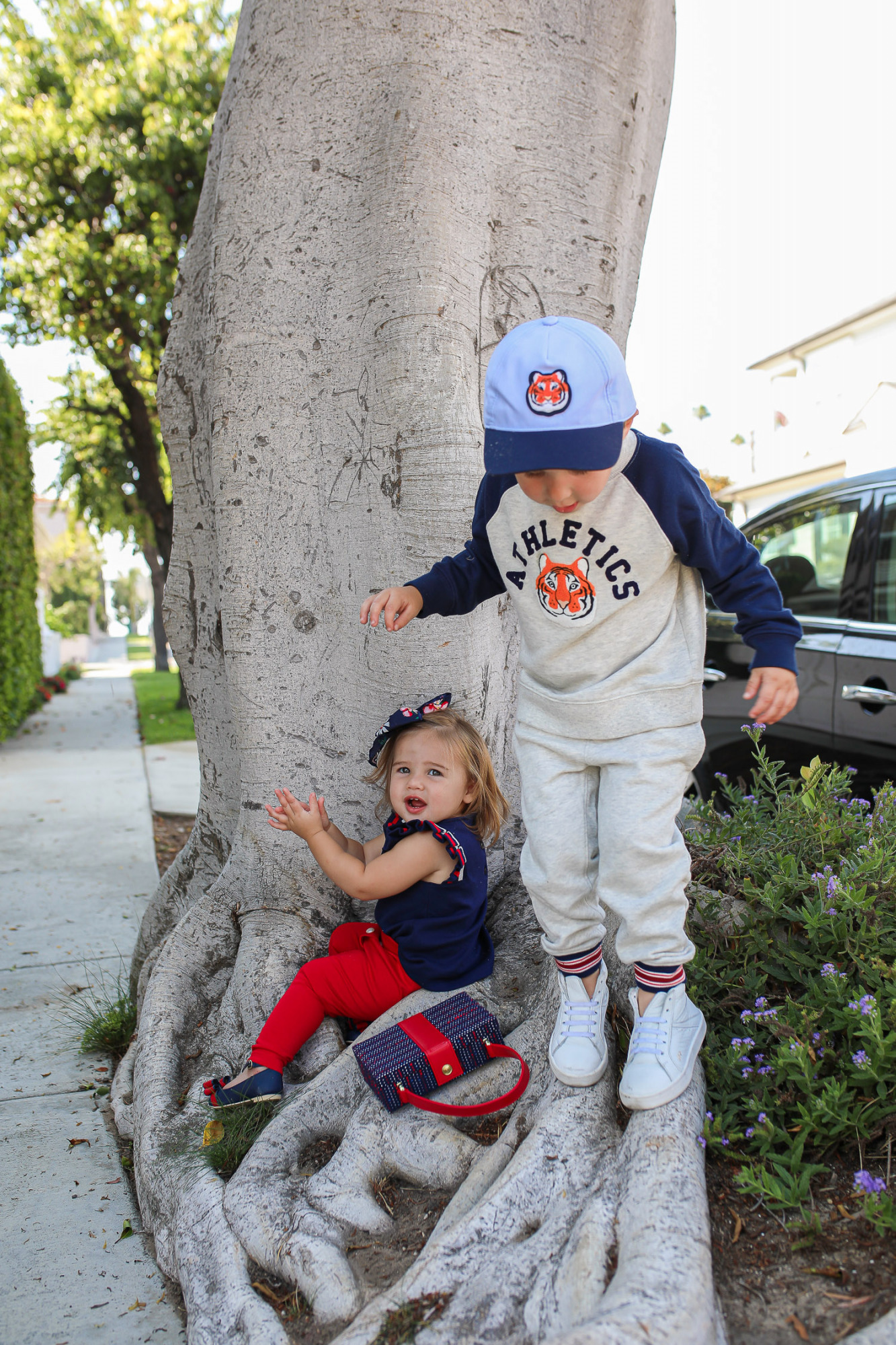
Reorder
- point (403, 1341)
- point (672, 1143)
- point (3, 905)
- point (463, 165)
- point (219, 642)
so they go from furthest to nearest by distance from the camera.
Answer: point (3, 905), point (219, 642), point (463, 165), point (672, 1143), point (403, 1341)

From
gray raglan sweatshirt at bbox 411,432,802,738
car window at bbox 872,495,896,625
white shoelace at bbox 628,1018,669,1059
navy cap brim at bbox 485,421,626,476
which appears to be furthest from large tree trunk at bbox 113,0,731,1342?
car window at bbox 872,495,896,625

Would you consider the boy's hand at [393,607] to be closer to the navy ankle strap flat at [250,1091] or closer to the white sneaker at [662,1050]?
the white sneaker at [662,1050]

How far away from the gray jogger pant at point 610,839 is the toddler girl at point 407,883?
36 cm

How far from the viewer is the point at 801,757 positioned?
4.10 m

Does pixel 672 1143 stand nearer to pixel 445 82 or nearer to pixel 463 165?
pixel 463 165

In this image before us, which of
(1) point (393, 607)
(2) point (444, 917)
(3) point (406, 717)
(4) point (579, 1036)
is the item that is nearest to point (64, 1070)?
(2) point (444, 917)

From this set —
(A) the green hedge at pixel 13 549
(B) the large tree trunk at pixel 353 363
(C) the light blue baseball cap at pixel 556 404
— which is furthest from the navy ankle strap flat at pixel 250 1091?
(A) the green hedge at pixel 13 549

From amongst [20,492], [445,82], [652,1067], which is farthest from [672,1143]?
[20,492]

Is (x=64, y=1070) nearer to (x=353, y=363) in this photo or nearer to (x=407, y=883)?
(x=407, y=883)

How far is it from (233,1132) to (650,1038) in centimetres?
107

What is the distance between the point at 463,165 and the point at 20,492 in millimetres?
8616

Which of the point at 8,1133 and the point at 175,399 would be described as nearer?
the point at 8,1133

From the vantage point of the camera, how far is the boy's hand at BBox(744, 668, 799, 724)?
199 cm

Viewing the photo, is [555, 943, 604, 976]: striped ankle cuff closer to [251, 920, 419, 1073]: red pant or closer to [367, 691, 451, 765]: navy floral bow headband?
[251, 920, 419, 1073]: red pant
